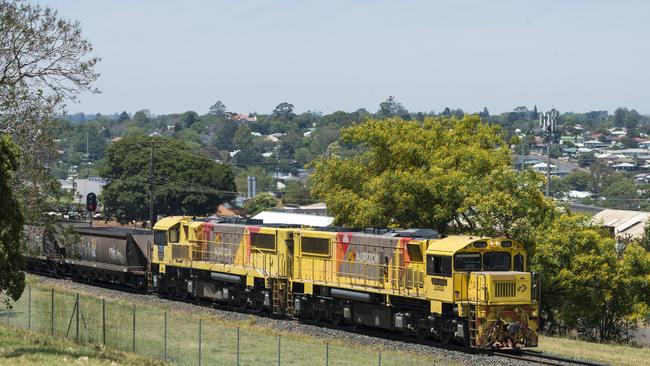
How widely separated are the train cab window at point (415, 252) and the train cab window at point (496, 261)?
7.95ft

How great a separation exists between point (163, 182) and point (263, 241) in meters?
81.4

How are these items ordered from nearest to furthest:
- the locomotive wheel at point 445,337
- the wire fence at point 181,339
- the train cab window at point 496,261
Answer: the wire fence at point 181,339 → the train cab window at point 496,261 → the locomotive wheel at point 445,337

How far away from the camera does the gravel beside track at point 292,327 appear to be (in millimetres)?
32281

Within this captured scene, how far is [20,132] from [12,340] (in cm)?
818

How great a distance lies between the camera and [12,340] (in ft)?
110

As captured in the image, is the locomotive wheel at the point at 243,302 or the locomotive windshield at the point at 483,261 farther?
the locomotive wheel at the point at 243,302

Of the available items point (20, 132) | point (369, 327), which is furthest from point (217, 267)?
point (20, 132)

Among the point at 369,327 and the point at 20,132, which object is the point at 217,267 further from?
the point at 20,132

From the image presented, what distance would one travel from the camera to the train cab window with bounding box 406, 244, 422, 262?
1384 inches

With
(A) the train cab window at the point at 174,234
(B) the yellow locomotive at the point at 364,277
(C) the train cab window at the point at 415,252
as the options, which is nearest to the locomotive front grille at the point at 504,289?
(B) the yellow locomotive at the point at 364,277

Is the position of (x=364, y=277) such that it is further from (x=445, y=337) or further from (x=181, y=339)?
(x=181, y=339)

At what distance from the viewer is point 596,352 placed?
37.7 m

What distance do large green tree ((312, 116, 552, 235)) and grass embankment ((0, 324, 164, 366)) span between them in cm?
1992

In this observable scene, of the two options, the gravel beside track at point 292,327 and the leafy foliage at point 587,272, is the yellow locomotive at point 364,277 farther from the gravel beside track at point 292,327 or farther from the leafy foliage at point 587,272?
the leafy foliage at point 587,272
